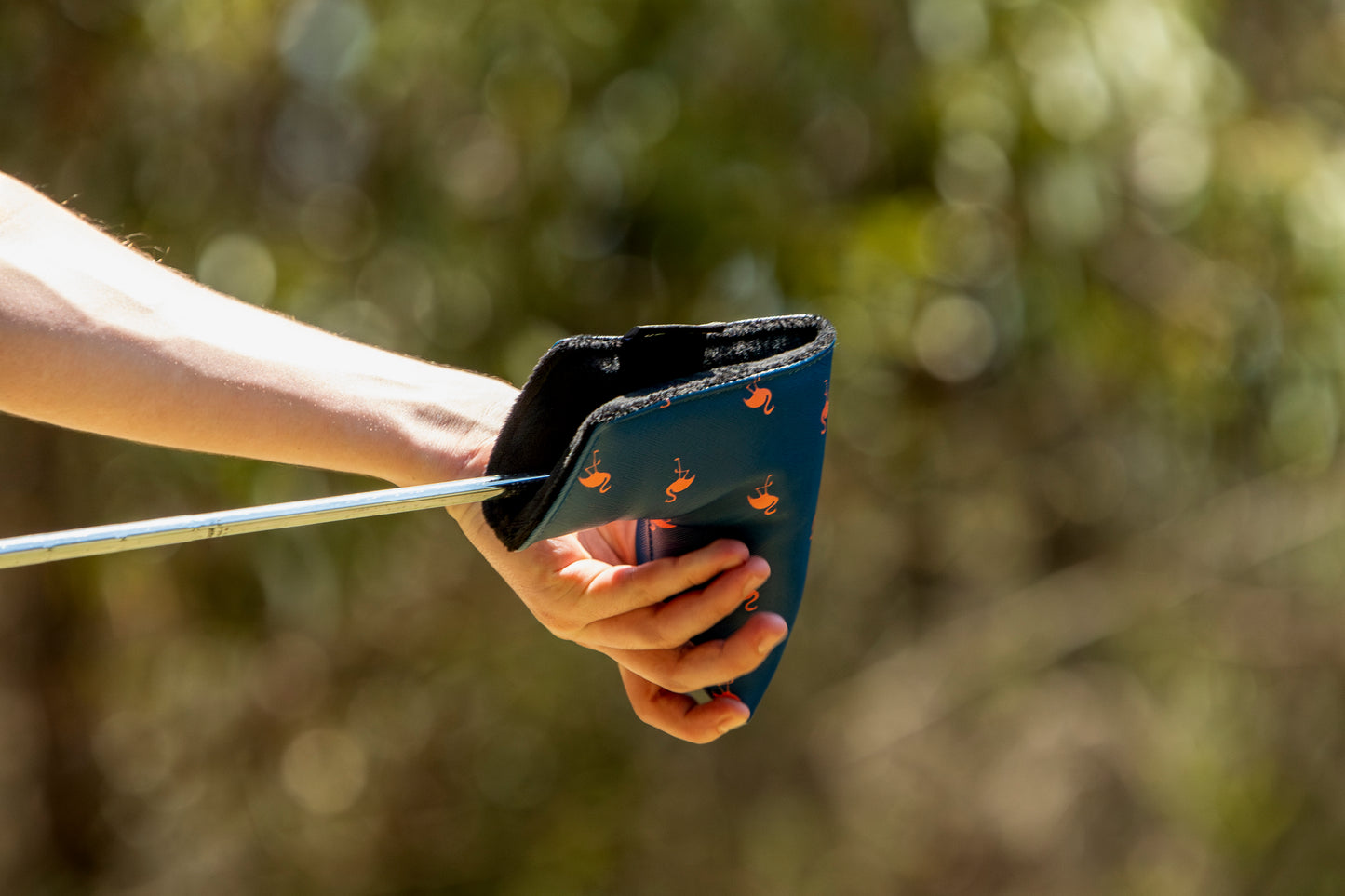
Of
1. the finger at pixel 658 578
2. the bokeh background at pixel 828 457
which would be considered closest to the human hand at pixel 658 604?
the finger at pixel 658 578

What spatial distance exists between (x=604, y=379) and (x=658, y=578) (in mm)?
127

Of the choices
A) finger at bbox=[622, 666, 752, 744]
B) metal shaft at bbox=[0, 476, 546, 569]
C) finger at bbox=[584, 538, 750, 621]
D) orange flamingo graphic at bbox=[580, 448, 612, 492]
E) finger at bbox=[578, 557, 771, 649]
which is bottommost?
Result: finger at bbox=[622, 666, 752, 744]

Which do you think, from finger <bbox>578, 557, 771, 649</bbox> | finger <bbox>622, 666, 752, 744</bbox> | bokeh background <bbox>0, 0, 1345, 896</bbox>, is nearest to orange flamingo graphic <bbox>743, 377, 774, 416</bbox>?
finger <bbox>578, 557, 771, 649</bbox>

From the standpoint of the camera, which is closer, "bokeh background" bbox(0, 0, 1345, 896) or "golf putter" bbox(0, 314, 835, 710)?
"golf putter" bbox(0, 314, 835, 710)

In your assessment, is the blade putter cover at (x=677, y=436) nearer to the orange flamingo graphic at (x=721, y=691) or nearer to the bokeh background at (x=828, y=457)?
the orange flamingo graphic at (x=721, y=691)

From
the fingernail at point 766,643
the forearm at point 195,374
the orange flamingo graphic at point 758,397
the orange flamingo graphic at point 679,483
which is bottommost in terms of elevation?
the fingernail at point 766,643

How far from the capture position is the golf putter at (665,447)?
1.90 ft

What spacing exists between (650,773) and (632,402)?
2.19m

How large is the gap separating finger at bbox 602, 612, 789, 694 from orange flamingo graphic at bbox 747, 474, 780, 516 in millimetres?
70

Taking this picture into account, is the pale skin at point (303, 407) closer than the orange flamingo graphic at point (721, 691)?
Yes

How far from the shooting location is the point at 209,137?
5.98ft

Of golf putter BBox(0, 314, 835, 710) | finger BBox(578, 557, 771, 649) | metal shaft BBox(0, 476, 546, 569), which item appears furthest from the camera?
finger BBox(578, 557, 771, 649)

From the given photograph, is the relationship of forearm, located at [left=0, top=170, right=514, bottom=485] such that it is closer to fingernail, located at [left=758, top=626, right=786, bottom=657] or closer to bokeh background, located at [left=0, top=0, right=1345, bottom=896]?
fingernail, located at [left=758, top=626, right=786, bottom=657]

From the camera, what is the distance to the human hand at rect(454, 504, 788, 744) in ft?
2.21
